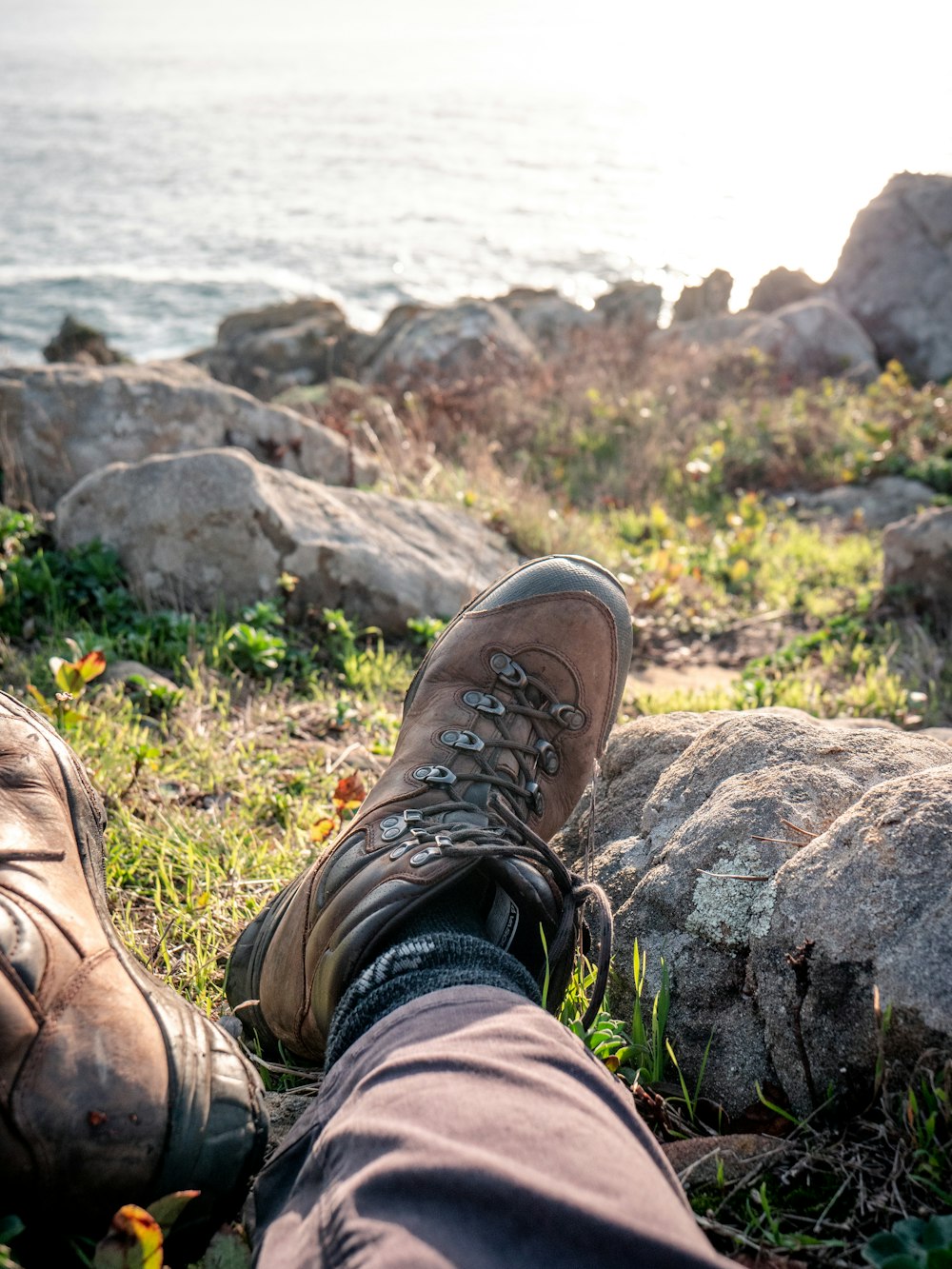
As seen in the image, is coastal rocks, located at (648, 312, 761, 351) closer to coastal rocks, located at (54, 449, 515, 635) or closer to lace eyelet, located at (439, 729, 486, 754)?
coastal rocks, located at (54, 449, 515, 635)

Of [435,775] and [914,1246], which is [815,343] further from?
[914,1246]

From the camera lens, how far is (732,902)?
63.1 inches

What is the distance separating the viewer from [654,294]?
525 inches

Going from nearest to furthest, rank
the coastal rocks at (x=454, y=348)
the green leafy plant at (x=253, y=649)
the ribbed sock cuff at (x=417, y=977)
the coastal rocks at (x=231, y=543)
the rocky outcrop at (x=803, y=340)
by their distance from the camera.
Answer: the ribbed sock cuff at (x=417, y=977), the green leafy plant at (x=253, y=649), the coastal rocks at (x=231, y=543), the coastal rocks at (x=454, y=348), the rocky outcrop at (x=803, y=340)

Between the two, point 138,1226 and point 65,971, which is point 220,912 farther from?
point 138,1226

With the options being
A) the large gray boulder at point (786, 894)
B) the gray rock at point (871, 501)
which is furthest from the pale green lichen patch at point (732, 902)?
the gray rock at point (871, 501)

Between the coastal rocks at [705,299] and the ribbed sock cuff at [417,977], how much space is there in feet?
44.0

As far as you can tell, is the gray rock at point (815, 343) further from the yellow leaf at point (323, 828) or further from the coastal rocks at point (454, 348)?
the yellow leaf at point (323, 828)

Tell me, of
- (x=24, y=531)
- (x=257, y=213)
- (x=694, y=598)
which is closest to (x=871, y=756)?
(x=694, y=598)

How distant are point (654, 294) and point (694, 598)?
9804 mm

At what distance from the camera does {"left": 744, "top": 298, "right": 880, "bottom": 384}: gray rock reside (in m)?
10.2

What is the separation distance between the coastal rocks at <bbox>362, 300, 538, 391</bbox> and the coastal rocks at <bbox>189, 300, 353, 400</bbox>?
191 centimetres

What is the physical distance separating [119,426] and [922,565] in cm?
418

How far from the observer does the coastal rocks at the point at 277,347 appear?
41.7 ft
